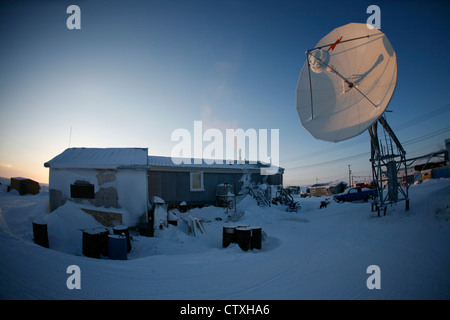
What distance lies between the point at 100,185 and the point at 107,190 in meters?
0.48

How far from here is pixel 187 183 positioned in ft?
59.3

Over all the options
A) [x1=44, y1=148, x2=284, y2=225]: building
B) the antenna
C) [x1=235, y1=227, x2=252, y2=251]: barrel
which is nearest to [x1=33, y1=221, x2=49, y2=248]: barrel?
[x1=44, y1=148, x2=284, y2=225]: building

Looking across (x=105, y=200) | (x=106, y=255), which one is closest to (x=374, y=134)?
(x=106, y=255)

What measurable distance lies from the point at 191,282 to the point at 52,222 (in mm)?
7740

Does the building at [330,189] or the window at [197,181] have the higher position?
the window at [197,181]

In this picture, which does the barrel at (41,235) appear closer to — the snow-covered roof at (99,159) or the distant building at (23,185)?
the snow-covered roof at (99,159)

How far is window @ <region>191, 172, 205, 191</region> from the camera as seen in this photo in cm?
1833

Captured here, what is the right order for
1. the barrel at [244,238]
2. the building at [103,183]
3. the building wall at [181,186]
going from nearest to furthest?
the barrel at [244,238] < the building at [103,183] < the building wall at [181,186]

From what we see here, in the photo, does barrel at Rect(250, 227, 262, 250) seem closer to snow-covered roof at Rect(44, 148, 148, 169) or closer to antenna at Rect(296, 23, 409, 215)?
antenna at Rect(296, 23, 409, 215)

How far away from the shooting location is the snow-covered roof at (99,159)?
10.8m

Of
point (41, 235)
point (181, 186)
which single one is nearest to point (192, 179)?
point (181, 186)

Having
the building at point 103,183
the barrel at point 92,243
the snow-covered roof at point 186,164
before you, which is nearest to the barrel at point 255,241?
the barrel at point 92,243
